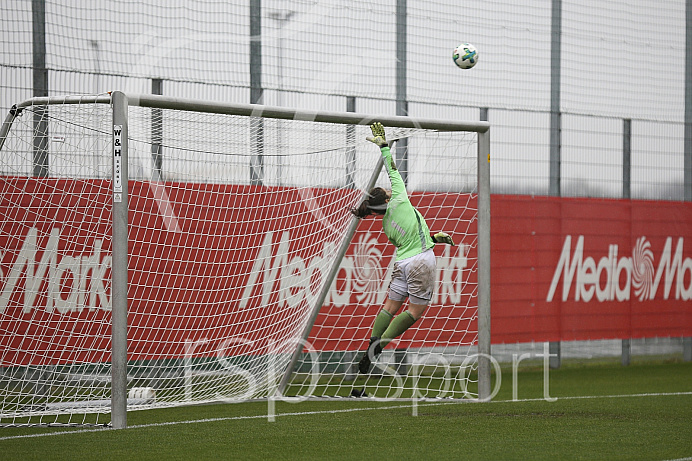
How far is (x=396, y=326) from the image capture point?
293 inches

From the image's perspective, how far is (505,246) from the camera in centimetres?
1095

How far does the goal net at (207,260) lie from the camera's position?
7664mm

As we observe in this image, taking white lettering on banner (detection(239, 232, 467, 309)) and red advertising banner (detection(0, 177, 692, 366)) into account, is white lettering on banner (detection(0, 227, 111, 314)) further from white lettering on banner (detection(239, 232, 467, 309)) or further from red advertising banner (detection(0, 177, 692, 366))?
white lettering on banner (detection(239, 232, 467, 309))

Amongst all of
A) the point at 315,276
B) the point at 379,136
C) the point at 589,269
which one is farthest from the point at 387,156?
the point at 589,269

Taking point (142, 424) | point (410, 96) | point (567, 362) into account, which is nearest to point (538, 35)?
point (410, 96)

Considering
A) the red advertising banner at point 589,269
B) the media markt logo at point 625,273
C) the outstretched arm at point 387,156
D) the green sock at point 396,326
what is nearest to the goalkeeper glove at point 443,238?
the outstretched arm at point 387,156

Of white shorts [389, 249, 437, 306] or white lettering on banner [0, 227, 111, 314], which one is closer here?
white shorts [389, 249, 437, 306]

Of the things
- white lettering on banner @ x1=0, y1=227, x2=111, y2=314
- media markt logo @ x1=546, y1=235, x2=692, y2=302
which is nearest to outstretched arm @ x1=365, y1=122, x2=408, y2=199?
white lettering on banner @ x1=0, y1=227, x2=111, y2=314

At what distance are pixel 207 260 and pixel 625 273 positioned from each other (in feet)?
19.0

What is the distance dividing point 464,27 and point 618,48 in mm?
2404

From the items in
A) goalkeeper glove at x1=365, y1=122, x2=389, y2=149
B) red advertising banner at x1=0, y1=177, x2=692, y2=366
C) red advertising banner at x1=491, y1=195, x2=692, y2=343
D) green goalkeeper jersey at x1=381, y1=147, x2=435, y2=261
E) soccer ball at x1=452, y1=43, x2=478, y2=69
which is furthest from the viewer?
red advertising banner at x1=491, y1=195, x2=692, y2=343

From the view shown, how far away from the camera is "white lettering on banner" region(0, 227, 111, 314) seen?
7.88 meters

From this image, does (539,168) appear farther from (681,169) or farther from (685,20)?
(685,20)

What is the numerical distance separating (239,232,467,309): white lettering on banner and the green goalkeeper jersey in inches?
44.2
